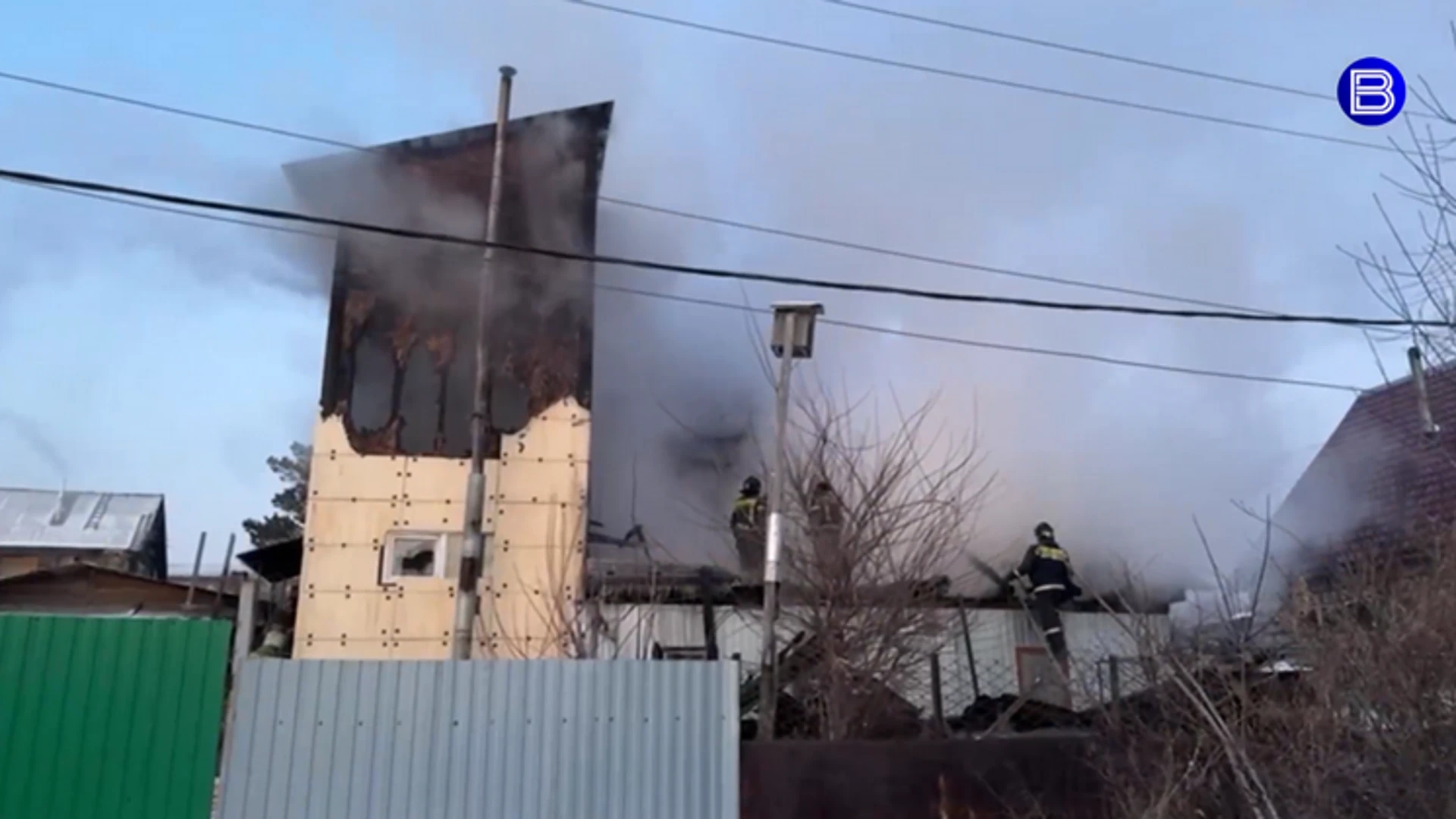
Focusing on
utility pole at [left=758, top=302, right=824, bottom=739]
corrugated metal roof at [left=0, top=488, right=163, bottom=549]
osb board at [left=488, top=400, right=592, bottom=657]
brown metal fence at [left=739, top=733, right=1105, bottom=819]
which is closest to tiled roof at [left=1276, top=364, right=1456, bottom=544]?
brown metal fence at [left=739, top=733, right=1105, bottom=819]

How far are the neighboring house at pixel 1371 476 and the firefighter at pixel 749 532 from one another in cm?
701

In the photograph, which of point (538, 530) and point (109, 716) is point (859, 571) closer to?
point (538, 530)

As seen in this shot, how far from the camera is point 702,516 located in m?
12.4

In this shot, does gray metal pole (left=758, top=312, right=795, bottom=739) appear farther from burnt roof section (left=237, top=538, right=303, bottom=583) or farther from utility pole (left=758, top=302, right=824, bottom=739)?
burnt roof section (left=237, top=538, right=303, bottom=583)

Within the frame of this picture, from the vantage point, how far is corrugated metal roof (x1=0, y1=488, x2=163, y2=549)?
62.5 feet

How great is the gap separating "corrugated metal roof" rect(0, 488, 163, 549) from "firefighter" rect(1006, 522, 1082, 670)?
55.9 ft

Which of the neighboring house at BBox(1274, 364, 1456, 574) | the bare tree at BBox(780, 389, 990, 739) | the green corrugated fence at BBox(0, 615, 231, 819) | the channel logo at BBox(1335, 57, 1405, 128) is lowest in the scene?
the green corrugated fence at BBox(0, 615, 231, 819)

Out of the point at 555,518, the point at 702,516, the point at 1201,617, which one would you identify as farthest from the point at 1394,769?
the point at 702,516

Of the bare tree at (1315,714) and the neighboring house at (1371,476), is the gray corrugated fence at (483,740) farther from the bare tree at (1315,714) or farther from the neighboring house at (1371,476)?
the neighboring house at (1371,476)

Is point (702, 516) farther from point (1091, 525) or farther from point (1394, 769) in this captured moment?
point (1394, 769)

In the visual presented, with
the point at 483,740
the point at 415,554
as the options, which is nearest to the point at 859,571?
the point at 483,740

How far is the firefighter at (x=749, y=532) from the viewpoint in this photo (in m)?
8.84

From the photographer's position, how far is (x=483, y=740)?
4.99 m

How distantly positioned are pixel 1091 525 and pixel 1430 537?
6925 mm
